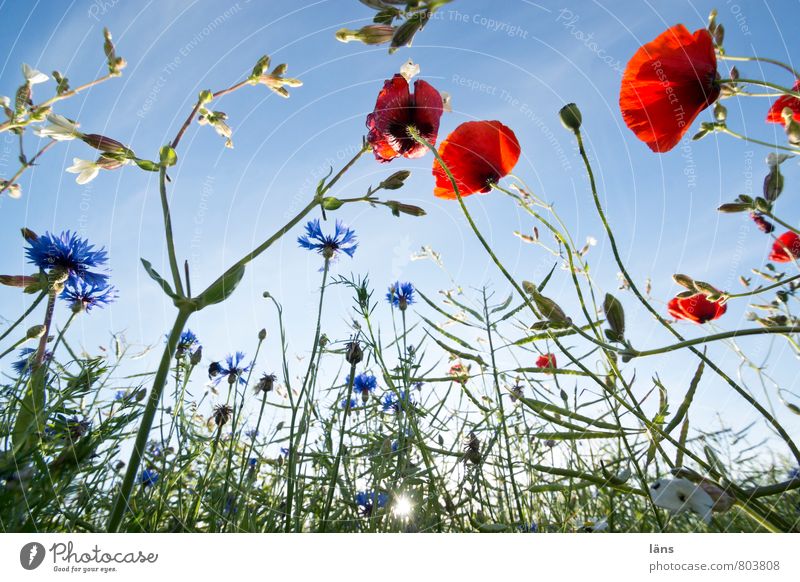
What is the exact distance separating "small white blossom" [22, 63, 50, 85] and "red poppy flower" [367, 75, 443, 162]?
1.39ft

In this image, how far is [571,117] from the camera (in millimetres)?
494

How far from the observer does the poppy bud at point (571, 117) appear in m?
0.49

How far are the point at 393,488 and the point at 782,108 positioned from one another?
622mm

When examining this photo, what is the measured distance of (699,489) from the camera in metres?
0.30

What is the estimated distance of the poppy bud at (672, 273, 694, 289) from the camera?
0.49 metres

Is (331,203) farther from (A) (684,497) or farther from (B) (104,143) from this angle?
(A) (684,497)

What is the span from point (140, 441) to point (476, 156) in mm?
492

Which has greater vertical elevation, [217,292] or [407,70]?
[407,70]

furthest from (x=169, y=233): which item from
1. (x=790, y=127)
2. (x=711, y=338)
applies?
(x=790, y=127)

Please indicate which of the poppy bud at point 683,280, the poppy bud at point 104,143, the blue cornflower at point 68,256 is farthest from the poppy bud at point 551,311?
the blue cornflower at point 68,256

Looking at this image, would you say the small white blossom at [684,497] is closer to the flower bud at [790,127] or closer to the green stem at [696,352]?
the green stem at [696,352]
